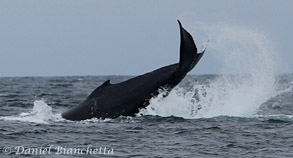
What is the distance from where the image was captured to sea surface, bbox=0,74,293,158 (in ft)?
32.1

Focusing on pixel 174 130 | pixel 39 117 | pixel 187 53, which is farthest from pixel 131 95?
pixel 39 117

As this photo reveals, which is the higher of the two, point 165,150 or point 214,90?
point 214,90

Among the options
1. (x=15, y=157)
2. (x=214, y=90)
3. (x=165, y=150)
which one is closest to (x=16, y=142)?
(x=15, y=157)

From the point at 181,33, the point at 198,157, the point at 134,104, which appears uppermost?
the point at 181,33

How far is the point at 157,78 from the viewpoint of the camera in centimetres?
1284

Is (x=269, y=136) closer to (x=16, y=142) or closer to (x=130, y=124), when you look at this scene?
(x=130, y=124)

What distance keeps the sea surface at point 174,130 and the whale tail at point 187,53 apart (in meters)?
0.94

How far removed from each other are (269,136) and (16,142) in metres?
4.97

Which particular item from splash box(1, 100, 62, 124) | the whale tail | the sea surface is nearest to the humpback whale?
the whale tail

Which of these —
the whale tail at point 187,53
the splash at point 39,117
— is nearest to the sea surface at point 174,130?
the splash at point 39,117

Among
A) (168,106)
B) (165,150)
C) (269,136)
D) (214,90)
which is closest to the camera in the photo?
(165,150)

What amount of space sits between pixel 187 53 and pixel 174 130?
1740mm

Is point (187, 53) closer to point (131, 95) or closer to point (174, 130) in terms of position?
point (131, 95)

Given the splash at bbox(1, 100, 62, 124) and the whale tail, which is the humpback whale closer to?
the whale tail
